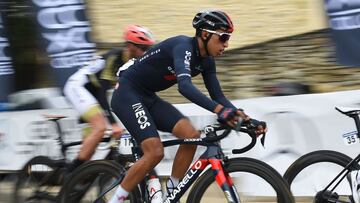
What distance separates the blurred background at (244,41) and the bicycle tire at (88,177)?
10.2 feet

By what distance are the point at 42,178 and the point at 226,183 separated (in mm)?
2939

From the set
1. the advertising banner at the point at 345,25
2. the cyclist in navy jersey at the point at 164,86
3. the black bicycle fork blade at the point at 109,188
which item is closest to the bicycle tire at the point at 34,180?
the black bicycle fork blade at the point at 109,188

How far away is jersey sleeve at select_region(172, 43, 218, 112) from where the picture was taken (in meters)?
5.44

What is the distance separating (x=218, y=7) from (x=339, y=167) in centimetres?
753

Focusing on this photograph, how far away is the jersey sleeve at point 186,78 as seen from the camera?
5441mm

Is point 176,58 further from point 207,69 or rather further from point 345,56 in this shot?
point 345,56

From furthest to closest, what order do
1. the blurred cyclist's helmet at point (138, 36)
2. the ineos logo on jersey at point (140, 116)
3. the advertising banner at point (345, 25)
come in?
the advertising banner at point (345, 25), the blurred cyclist's helmet at point (138, 36), the ineos logo on jersey at point (140, 116)

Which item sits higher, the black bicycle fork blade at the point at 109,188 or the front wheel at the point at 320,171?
the front wheel at the point at 320,171

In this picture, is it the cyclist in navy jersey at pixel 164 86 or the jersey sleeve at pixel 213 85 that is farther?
the jersey sleeve at pixel 213 85

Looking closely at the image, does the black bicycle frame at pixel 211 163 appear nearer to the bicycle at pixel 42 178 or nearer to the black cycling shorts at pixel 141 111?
the black cycling shorts at pixel 141 111

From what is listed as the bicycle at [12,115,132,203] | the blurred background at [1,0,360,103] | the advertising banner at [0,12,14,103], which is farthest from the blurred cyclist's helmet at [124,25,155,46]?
the advertising banner at [0,12,14,103]

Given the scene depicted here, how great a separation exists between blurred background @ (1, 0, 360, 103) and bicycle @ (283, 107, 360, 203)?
2.40m

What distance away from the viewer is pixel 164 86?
6.16 m

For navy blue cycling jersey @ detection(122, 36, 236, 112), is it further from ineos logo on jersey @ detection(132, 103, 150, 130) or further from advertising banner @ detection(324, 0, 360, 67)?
advertising banner @ detection(324, 0, 360, 67)
